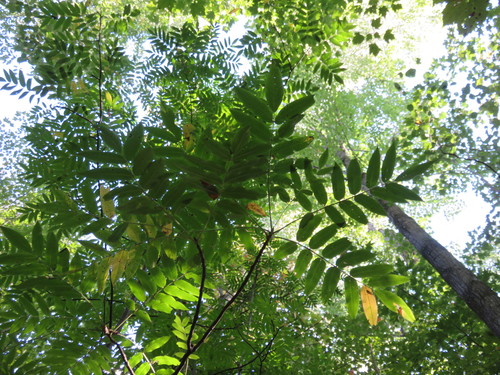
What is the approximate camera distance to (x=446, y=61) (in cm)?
605

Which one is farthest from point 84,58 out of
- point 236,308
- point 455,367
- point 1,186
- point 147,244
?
point 1,186

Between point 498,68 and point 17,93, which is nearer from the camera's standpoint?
point 17,93

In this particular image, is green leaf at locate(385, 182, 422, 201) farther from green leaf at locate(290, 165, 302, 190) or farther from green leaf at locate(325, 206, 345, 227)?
green leaf at locate(290, 165, 302, 190)

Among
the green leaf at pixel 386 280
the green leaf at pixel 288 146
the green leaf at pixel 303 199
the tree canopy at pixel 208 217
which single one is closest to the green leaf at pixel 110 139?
the tree canopy at pixel 208 217

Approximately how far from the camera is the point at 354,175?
118 centimetres

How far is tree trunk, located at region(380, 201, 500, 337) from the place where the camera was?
303 cm

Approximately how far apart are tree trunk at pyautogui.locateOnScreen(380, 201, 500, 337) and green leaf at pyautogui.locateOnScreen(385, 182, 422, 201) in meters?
2.74

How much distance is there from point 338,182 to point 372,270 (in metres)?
0.37

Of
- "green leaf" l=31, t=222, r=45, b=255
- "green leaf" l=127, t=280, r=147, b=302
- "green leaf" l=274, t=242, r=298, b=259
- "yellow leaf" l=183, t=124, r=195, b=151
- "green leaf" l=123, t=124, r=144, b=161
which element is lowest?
"green leaf" l=274, t=242, r=298, b=259

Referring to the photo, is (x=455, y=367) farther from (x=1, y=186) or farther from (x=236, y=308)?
(x=1, y=186)

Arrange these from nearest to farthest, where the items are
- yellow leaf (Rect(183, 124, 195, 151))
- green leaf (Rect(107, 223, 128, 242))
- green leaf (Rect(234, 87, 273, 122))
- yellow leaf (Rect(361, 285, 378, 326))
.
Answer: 1. green leaf (Rect(107, 223, 128, 242))
2. green leaf (Rect(234, 87, 273, 122))
3. yellow leaf (Rect(361, 285, 378, 326))
4. yellow leaf (Rect(183, 124, 195, 151))

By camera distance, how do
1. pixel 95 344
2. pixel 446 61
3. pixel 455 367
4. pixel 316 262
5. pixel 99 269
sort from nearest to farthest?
1. pixel 99 269
2. pixel 316 262
3. pixel 95 344
4. pixel 455 367
5. pixel 446 61

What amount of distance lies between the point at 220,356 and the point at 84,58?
7.73ft

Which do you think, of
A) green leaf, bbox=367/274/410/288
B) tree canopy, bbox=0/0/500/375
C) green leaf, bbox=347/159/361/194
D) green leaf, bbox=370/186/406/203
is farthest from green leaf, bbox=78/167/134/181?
green leaf, bbox=367/274/410/288
